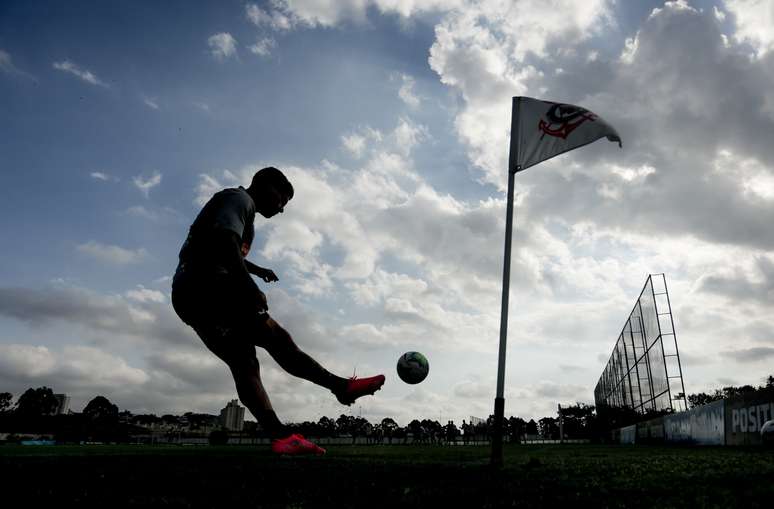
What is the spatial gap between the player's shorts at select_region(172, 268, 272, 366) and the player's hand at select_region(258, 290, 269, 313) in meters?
0.05

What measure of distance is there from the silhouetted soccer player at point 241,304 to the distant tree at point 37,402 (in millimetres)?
158304

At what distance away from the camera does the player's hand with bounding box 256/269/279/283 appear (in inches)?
204

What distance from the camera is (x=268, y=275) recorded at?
205 inches

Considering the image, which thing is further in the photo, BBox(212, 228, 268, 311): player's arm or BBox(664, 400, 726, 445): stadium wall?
BBox(664, 400, 726, 445): stadium wall

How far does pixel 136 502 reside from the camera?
2.19 meters

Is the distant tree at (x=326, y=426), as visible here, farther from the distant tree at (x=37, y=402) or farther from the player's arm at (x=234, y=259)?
the player's arm at (x=234, y=259)

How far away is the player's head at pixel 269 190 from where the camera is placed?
460cm

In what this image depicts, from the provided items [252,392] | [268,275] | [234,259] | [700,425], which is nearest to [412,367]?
[268,275]

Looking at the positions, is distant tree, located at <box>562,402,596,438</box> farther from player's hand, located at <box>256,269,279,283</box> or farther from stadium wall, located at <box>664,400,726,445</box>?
player's hand, located at <box>256,269,279,283</box>

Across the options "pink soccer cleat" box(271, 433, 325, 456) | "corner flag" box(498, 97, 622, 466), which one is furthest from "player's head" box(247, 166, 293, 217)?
"corner flag" box(498, 97, 622, 466)

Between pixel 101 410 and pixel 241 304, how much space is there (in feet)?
545

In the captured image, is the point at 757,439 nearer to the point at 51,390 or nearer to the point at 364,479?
the point at 364,479

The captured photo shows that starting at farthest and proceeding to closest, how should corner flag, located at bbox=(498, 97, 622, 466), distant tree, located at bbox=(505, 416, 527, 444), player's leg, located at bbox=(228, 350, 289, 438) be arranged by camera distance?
distant tree, located at bbox=(505, 416, 527, 444), corner flag, located at bbox=(498, 97, 622, 466), player's leg, located at bbox=(228, 350, 289, 438)

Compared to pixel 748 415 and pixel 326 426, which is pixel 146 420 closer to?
pixel 326 426
